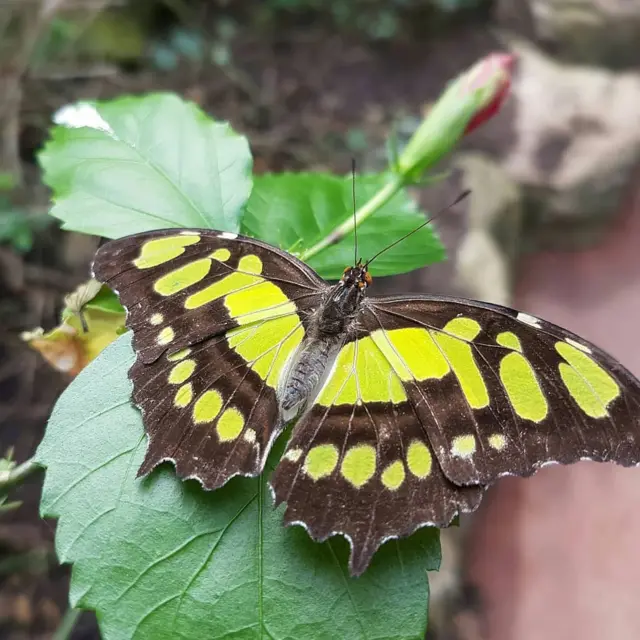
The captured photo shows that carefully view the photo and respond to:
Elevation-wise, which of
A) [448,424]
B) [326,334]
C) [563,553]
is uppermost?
[563,553]

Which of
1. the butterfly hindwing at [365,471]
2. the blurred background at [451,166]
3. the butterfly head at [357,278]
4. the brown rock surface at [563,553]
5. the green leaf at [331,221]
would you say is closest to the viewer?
the butterfly hindwing at [365,471]

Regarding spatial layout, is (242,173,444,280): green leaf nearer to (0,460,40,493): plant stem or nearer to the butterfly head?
the butterfly head

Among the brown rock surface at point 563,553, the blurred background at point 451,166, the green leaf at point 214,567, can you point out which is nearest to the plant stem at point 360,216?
the green leaf at point 214,567

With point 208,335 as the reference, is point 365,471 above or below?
below

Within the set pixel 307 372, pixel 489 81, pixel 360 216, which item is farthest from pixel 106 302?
pixel 489 81

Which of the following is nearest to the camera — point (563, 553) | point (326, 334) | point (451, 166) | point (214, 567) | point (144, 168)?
point (214, 567)

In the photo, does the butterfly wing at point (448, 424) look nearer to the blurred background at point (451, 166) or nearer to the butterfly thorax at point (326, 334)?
the butterfly thorax at point (326, 334)

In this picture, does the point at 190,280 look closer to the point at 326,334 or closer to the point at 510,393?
the point at 326,334
